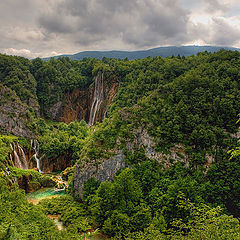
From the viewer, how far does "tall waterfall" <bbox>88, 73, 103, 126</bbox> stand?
59194 mm

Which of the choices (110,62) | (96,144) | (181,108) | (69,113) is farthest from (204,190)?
(110,62)

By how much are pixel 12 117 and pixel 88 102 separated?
29803 mm

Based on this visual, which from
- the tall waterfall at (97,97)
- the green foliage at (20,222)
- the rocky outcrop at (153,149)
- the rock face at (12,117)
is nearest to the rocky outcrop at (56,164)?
the rock face at (12,117)

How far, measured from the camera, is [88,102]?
6694cm

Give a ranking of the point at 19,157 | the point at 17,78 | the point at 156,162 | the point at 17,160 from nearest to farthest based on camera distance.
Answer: the point at 156,162 < the point at 17,160 < the point at 19,157 < the point at 17,78

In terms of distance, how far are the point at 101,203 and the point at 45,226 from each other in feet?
25.2

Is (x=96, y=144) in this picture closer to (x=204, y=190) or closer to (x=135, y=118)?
(x=135, y=118)

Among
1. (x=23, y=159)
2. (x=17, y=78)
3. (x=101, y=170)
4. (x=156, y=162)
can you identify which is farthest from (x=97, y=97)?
(x=156, y=162)

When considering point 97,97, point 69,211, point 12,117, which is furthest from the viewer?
point 97,97

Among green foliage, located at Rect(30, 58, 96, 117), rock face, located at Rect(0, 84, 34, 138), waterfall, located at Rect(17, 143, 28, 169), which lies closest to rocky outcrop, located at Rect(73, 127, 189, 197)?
waterfall, located at Rect(17, 143, 28, 169)

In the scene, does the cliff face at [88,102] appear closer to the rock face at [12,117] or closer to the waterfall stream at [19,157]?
the rock face at [12,117]

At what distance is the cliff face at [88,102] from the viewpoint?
57.9 meters

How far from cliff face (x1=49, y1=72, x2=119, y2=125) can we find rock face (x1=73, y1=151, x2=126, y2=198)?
2985 cm

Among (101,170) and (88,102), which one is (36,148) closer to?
(101,170)
